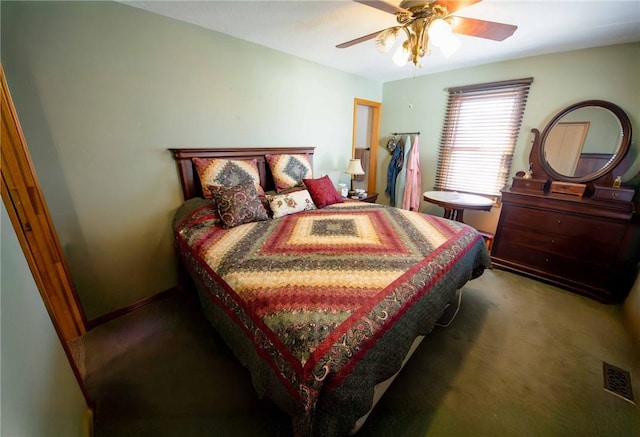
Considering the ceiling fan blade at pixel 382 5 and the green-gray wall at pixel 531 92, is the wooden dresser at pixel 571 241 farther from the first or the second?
the ceiling fan blade at pixel 382 5

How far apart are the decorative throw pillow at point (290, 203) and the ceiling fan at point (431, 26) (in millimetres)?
1337

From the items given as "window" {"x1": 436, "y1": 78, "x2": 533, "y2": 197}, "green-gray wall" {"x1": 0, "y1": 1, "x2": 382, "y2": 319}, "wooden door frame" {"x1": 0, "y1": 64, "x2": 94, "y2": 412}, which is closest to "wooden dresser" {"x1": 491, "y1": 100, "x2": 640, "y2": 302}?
"window" {"x1": 436, "y1": 78, "x2": 533, "y2": 197}

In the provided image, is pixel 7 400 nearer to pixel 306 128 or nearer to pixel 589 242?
pixel 306 128

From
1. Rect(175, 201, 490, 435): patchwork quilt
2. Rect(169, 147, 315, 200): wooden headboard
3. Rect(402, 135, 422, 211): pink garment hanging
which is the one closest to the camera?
Rect(175, 201, 490, 435): patchwork quilt

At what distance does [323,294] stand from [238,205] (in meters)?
1.17

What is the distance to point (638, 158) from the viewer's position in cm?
216

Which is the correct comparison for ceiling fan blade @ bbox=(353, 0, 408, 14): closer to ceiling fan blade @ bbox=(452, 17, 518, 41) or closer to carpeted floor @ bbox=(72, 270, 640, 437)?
ceiling fan blade @ bbox=(452, 17, 518, 41)

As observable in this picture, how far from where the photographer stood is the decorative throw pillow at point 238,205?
1.88m

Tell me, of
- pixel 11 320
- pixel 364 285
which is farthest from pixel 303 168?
pixel 11 320

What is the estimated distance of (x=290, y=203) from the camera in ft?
7.36

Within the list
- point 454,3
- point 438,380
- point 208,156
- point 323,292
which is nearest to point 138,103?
point 208,156

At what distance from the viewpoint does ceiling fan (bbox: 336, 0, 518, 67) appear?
1.26m

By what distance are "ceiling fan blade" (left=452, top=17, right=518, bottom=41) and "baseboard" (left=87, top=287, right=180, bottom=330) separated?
3.00 metres

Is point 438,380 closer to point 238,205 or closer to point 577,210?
point 238,205
